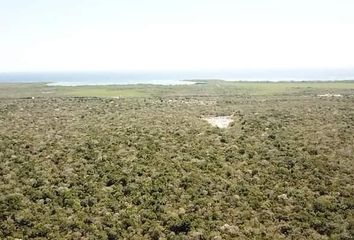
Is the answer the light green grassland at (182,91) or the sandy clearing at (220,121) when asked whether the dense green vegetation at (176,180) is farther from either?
the light green grassland at (182,91)

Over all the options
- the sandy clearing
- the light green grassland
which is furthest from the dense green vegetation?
the light green grassland

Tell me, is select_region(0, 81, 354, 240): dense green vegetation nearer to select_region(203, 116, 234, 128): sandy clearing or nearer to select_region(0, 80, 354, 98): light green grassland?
select_region(203, 116, 234, 128): sandy clearing

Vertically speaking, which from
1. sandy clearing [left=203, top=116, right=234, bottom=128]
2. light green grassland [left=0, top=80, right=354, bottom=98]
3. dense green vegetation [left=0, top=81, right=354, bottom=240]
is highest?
light green grassland [left=0, top=80, right=354, bottom=98]

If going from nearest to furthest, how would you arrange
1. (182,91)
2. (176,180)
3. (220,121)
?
(176,180) < (220,121) < (182,91)

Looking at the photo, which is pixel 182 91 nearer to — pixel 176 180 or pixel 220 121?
pixel 220 121

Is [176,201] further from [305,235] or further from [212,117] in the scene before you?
[212,117]

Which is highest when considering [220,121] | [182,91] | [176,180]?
[182,91]

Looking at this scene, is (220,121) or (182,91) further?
(182,91)

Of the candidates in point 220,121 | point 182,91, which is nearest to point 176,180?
point 220,121

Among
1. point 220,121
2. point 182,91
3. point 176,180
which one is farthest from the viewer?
point 182,91
